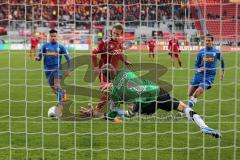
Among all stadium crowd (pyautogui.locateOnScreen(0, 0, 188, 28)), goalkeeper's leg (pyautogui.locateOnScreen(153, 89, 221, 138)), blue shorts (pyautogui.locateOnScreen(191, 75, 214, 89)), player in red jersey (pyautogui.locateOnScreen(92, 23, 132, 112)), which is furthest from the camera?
blue shorts (pyautogui.locateOnScreen(191, 75, 214, 89))

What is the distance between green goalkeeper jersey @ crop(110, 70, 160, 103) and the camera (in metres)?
7.23

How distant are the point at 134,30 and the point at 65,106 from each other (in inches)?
202

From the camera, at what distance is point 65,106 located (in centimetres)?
1010

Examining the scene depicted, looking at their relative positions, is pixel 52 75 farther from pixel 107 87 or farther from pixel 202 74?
pixel 202 74

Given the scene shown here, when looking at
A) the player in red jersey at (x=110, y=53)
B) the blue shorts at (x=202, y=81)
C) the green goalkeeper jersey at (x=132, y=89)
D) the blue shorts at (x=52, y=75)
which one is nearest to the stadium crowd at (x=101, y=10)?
the player in red jersey at (x=110, y=53)

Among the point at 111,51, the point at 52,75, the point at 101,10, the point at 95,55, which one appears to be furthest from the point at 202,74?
the point at 101,10

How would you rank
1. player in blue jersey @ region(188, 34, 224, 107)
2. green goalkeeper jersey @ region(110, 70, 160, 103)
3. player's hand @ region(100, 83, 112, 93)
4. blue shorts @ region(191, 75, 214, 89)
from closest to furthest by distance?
1. green goalkeeper jersey @ region(110, 70, 160, 103)
2. player's hand @ region(100, 83, 112, 93)
3. player in blue jersey @ region(188, 34, 224, 107)
4. blue shorts @ region(191, 75, 214, 89)

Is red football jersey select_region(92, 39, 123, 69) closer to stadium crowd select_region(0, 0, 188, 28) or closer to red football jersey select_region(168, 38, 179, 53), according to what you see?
stadium crowd select_region(0, 0, 188, 28)

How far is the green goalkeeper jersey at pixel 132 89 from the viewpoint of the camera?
285 inches

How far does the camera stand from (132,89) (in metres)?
7.36

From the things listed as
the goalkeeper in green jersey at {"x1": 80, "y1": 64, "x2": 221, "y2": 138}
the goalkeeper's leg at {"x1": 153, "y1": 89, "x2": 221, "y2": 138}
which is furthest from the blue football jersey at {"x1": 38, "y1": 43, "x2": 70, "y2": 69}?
the goalkeeper's leg at {"x1": 153, "y1": 89, "x2": 221, "y2": 138}

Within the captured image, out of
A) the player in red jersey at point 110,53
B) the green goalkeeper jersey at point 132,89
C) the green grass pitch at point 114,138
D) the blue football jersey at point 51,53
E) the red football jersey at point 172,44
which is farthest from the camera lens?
the blue football jersey at point 51,53

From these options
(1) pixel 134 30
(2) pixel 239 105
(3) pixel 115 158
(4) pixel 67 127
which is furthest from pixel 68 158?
(1) pixel 134 30

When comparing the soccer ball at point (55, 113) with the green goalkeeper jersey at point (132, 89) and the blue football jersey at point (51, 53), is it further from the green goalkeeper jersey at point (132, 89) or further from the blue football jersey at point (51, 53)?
the green goalkeeper jersey at point (132, 89)
